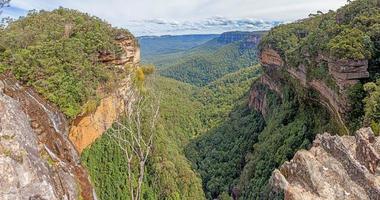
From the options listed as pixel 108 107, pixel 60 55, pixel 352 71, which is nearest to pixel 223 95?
pixel 108 107

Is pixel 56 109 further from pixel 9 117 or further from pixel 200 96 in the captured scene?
pixel 200 96

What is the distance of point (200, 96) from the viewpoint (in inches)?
4082

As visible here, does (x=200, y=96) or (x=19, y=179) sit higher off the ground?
(x=19, y=179)

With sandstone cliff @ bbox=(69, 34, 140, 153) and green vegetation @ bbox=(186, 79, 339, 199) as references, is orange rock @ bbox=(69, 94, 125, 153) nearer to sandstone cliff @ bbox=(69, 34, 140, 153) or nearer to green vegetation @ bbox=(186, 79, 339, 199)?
sandstone cliff @ bbox=(69, 34, 140, 153)

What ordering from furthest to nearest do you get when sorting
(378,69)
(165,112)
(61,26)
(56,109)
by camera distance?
(165,112)
(61,26)
(378,69)
(56,109)

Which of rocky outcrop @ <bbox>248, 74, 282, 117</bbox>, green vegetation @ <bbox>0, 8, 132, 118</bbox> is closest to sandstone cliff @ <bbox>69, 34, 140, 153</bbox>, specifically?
green vegetation @ <bbox>0, 8, 132, 118</bbox>

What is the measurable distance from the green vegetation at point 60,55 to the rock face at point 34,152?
128 centimetres

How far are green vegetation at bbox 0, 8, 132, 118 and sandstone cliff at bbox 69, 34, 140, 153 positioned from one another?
3.03ft

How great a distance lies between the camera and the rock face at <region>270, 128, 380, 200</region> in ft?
36.0

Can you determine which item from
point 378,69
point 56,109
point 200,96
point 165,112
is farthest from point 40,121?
point 200,96

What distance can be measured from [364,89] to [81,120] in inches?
797

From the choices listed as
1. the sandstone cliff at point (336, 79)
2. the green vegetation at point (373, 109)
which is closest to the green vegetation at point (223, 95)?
the sandstone cliff at point (336, 79)

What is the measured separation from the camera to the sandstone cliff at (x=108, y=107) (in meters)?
26.9

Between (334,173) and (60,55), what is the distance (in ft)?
70.7
